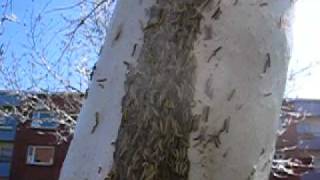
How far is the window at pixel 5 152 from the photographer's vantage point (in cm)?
2344

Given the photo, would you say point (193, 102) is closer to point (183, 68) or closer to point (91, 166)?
point (183, 68)

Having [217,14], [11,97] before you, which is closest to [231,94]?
[217,14]

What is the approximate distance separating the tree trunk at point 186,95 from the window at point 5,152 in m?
23.6

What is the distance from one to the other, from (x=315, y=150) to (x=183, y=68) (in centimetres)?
2319

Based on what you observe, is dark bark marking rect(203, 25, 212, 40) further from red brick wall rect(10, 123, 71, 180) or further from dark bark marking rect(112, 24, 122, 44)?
red brick wall rect(10, 123, 71, 180)

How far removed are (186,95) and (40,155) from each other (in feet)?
77.4

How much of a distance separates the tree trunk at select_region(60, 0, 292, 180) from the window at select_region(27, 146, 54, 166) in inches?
888

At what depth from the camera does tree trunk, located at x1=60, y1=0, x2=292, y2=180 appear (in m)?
0.86

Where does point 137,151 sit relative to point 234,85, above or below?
below

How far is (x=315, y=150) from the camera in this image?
22984mm

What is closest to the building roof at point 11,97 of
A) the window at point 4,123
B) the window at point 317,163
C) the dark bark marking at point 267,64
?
the window at point 4,123

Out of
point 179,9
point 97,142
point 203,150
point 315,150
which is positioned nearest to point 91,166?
point 97,142

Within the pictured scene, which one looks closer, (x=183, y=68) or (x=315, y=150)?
(x=183, y=68)

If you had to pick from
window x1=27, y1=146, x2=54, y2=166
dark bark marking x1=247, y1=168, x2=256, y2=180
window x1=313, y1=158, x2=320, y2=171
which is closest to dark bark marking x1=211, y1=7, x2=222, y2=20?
dark bark marking x1=247, y1=168, x2=256, y2=180
